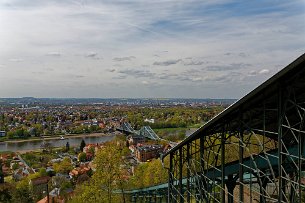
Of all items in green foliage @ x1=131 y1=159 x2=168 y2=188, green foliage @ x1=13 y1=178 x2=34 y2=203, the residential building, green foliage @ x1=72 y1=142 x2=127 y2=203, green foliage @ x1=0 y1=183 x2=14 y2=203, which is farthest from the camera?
the residential building

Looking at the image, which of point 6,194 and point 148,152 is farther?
point 148,152

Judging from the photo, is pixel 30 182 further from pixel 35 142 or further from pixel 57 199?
pixel 35 142

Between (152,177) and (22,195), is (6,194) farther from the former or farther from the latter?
(152,177)

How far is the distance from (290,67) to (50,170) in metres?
35.2

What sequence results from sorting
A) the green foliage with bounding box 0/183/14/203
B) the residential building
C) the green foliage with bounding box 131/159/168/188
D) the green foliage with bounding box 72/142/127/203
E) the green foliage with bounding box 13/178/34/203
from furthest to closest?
the residential building
the green foliage with bounding box 0/183/14/203
the green foliage with bounding box 13/178/34/203
the green foliage with bounding box 131/159/168/188
the green foliage with bounding box 72/142/127/203

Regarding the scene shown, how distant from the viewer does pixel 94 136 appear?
79.8m

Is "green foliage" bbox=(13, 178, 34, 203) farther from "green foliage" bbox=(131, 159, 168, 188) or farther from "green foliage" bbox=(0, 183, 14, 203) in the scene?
"green foliage" bbox=(131, 159, 168, 188)

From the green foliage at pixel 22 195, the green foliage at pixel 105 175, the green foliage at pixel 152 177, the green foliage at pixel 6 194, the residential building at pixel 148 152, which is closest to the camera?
the green foliage at pixel 105 175

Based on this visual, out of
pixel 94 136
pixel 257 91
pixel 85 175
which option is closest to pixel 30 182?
pixel 85 175

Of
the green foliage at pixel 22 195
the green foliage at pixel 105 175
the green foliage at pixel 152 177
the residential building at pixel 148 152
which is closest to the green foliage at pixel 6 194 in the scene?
the green foliage at pixel 22 195

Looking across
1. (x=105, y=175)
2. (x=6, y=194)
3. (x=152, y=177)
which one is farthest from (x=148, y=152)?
(x=105, y=175)

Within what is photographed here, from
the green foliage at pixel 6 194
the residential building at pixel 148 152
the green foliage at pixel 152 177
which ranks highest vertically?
the green foliage at pixel 152 177

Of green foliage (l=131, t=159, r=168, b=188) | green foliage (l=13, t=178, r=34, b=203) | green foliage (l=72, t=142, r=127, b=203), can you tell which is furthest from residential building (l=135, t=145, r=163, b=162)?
green foliage (l=72, t=142, r=127, b=203)

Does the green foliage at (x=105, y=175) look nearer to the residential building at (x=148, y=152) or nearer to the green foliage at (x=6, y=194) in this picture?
the green foliage at (x=6, y=194)
